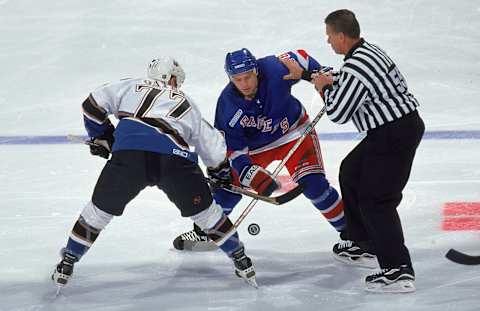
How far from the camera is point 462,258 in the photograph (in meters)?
3.59

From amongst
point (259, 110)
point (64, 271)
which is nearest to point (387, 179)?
point (259, 110)

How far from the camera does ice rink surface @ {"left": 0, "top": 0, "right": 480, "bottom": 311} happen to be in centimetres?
361

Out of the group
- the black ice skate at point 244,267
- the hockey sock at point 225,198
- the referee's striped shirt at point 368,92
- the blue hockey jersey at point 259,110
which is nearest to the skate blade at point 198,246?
the hockey sock at point 225,198

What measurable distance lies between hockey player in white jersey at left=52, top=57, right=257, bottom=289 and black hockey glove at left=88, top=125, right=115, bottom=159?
0.34ft

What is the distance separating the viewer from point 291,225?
15.0ft

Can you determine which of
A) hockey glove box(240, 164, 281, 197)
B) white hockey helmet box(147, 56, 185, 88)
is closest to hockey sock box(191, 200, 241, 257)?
hockey glove box(240, 164, 281, 197)

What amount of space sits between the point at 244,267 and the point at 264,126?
0.74 meters

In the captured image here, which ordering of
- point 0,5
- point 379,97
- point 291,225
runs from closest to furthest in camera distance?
point 379,97 → point 291,225 → point 0,5

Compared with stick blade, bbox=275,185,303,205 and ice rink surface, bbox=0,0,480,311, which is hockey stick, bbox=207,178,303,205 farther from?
ice rink surface, bbox=0,0,480,311

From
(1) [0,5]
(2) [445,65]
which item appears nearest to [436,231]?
(2) [445,65]

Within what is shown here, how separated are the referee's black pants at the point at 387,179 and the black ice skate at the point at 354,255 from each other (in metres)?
0.31

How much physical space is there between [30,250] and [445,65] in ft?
14.9

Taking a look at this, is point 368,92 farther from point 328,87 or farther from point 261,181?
point 261,181

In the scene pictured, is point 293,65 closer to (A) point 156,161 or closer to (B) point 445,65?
(A) point 156,161
